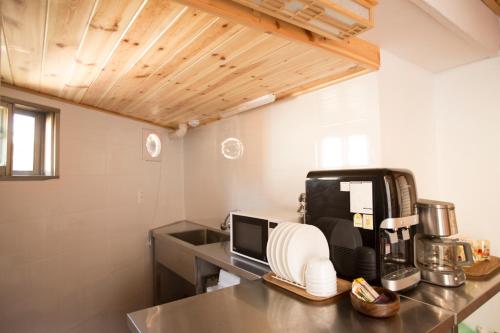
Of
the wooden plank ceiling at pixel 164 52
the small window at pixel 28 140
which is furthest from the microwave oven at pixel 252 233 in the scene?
the small window at pixel 28 140

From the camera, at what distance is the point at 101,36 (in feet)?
3.82

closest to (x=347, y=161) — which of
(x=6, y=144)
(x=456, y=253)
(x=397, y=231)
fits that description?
(x=397, y=231)

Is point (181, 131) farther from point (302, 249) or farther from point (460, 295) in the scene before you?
point (460, 295)

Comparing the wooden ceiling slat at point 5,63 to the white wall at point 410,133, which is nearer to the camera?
the wooden ceiling slat at point 5,63

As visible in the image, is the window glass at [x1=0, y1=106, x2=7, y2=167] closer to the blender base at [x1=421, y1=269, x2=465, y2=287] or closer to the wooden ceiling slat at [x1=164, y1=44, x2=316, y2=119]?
the wooden ceiling slat at [x1=164, y1=44, x2=316, y2=119]

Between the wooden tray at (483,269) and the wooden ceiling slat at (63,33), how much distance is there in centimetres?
184

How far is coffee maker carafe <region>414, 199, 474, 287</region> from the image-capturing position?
1.17 meters

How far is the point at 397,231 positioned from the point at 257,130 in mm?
1299

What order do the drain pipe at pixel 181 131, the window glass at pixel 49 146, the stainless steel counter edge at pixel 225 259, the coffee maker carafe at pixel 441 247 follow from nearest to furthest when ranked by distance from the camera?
1. the coffee maker carafe at pixel 441 247
2. the stainless steel counter edge at pixel 225 259
3. the window glass at pixel 49 146
4. the drain pipe at pixel 181 131

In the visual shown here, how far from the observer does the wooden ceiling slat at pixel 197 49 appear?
1.12 metres

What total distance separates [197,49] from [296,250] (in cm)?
97

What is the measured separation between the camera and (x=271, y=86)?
1.76 meters

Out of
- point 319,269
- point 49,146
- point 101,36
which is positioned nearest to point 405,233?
point 319,269

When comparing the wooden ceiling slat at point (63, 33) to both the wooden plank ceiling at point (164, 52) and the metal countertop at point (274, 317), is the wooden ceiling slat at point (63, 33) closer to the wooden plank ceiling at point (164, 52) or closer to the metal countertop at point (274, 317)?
the wooden plank ceiling at point (164, 52)
